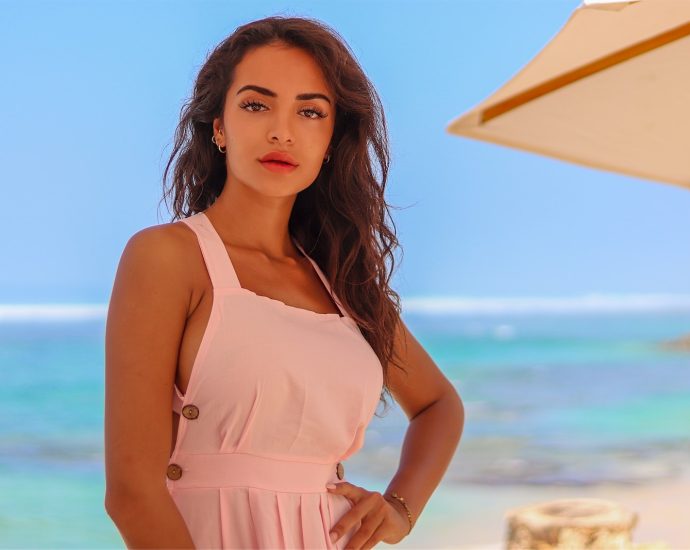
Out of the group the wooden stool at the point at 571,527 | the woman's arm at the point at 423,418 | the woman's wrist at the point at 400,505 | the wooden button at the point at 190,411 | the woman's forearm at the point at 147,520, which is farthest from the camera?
the wooden stool at the point at 571,527

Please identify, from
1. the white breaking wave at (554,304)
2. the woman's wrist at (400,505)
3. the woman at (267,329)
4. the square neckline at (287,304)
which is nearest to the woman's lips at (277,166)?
the woman at (267,329)

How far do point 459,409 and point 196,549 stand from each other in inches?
44.2

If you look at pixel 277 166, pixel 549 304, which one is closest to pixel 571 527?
pixel 277 166

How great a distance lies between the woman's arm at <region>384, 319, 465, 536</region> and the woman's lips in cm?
63

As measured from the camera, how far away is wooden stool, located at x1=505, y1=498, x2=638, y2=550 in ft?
20.6

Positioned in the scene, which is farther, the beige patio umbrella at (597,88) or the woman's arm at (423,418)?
the woman's arm at (423,418)

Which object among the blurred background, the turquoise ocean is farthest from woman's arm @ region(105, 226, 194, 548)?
the blurred background

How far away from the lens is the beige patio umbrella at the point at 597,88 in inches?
72.6

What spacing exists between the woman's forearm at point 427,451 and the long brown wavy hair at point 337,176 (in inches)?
7.4

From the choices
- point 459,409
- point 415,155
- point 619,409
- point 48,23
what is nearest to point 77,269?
point 48,23

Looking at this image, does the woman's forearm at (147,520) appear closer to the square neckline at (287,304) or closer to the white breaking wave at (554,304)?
the square neckline at (287,304)

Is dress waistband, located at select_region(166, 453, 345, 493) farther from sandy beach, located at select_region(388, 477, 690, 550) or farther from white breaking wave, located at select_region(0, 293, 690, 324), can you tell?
white breaking wave, located at select_region(0, 293, 690, 324)

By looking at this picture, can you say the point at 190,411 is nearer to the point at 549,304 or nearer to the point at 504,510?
the point at 504,510

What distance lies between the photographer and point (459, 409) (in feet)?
9.91
